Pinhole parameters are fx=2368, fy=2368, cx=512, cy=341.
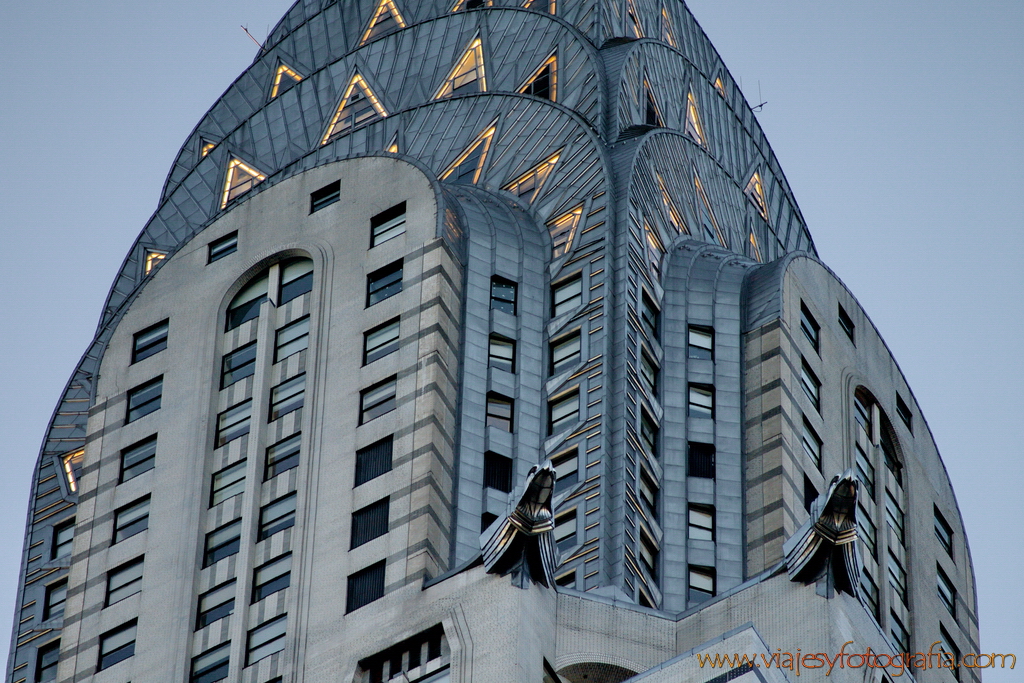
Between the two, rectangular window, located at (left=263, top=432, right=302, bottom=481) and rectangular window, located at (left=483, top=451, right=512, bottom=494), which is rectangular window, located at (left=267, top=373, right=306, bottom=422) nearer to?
rectangular window, located at (left=263, top=432, right=302, bottom=481)

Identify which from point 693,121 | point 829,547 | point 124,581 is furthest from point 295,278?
point 693,121

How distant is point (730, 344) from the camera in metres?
95.6

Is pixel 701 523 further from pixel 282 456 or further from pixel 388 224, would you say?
pixel 388 224

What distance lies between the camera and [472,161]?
4053 inches

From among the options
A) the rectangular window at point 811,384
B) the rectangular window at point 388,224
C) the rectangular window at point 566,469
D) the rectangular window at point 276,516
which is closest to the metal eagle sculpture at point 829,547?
the rectangular window at point 566,469

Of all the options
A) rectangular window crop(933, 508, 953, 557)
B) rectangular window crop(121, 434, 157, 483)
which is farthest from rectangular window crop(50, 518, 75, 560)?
rectangular window crop(933, 508, 953, 557)

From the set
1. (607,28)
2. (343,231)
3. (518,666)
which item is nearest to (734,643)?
(518,666)

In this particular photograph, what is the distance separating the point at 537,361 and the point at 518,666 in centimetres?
2052

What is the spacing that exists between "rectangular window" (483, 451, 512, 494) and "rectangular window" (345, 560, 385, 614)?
6.56 metres

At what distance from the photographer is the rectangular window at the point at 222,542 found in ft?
286

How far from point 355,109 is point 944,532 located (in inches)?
1335

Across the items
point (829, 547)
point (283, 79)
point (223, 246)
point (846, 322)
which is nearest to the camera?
point (829, 547)

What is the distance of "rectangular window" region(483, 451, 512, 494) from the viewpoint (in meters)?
86.8

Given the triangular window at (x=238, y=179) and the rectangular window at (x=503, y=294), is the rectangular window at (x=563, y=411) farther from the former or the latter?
the triangular window at (x=238, y=179)
